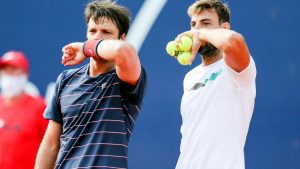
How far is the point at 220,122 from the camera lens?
9.37ft

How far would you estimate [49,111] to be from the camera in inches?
109

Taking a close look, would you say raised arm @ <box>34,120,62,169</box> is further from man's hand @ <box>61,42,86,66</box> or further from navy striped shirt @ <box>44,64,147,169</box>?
man's hand @ <box>61,42,86,66</box>

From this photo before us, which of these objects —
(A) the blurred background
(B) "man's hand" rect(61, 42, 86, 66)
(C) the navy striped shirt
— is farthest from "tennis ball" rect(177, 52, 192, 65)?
(A) the blurred background

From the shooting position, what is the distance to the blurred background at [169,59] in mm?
4055

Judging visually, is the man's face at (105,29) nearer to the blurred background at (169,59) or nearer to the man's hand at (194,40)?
the man's hand at (194,40)

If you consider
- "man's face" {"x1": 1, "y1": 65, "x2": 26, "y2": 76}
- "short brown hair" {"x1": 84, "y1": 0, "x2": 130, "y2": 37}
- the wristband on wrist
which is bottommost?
"man's face" {"x1": 1, "y1": 65, "x2": 26, "y2": 76}

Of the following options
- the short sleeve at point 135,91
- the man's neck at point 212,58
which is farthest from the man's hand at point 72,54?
the man's neck at point 212,58

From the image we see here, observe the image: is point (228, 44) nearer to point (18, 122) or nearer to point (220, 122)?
point (220, 122)

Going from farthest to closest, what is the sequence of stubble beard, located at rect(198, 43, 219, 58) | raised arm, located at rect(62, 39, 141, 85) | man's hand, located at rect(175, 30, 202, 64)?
stubble beard, located at rect(198, 43, 219, 58)
man's hand, located at rect(175, 30, 202, 64)
raised arm, located at rect(62, 39, 141, 85)

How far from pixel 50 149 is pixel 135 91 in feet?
1.50

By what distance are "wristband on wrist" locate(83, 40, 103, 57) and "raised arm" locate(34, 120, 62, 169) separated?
Answer: 0.33 meters

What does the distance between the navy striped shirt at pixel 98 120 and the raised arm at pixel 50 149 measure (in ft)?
0.29

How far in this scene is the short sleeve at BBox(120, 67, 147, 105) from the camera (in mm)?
2621

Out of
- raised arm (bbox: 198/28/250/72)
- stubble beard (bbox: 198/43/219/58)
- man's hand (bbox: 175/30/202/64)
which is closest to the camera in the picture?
raised arm (bbox: 198/28/250/72)
